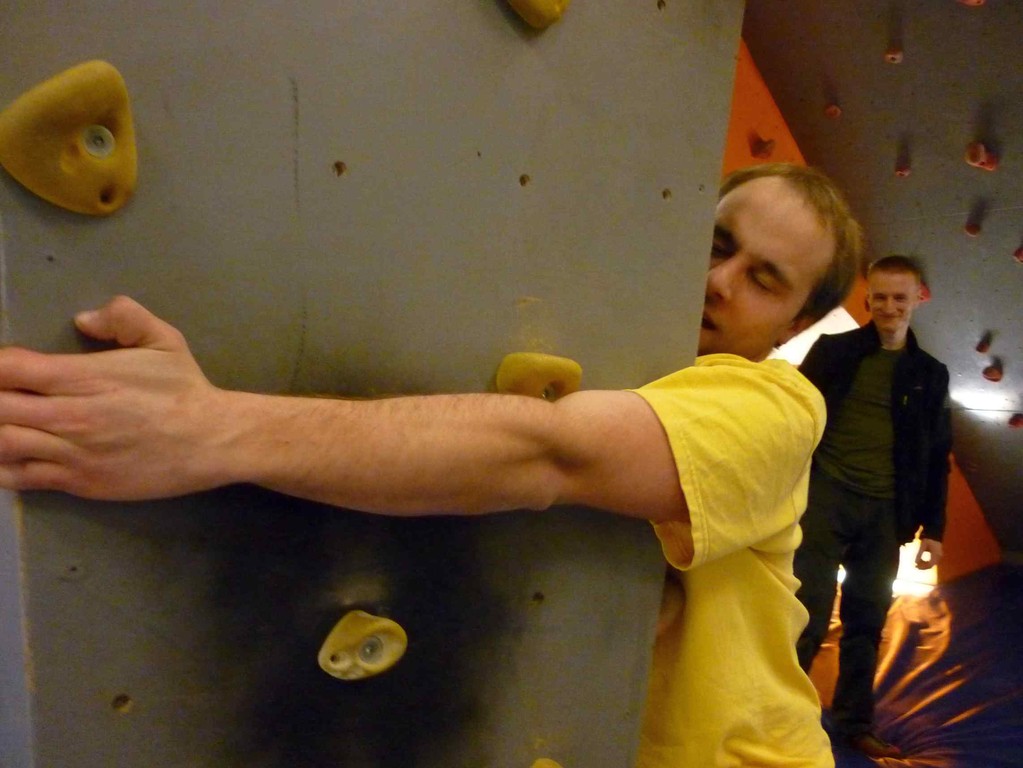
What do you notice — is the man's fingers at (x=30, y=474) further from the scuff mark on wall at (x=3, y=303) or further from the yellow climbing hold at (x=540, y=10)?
the yellow climbing hold at (x=540, y=10)

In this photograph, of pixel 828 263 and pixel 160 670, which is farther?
pixel 828 263

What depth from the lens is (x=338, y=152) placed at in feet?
1.80

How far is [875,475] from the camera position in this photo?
1.93 metres

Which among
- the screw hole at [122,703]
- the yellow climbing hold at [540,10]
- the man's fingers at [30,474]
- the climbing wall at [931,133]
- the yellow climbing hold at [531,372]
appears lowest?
the screw hole at [122,703]

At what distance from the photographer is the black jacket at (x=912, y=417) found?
192 cm

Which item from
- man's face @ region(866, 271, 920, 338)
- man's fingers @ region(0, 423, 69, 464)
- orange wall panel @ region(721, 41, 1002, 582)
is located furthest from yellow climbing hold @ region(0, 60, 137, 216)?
man's face @ region(866, 271, 920, 338)

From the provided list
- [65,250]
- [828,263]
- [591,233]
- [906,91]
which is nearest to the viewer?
[65,250]

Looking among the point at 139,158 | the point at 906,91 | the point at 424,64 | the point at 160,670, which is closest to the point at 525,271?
the point at 424,64

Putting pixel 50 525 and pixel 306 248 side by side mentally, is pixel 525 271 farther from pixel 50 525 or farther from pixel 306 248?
pixel 50 525

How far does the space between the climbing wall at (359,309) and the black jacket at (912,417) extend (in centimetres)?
140

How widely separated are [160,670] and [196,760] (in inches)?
3.1

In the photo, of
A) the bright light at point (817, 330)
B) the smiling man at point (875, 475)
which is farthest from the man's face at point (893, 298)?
the bright light at point (817, 330)

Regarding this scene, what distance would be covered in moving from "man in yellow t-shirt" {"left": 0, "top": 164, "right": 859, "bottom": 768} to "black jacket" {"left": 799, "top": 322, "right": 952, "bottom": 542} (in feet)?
3.52

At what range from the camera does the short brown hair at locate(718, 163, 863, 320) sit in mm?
906
